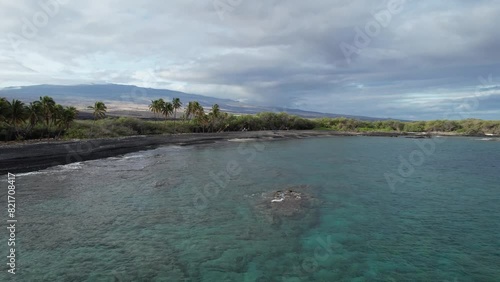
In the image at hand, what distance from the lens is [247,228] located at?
27.0 m

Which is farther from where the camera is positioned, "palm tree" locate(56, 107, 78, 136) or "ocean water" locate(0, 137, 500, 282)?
"palm tree" locate(56, 107, 78, 136)

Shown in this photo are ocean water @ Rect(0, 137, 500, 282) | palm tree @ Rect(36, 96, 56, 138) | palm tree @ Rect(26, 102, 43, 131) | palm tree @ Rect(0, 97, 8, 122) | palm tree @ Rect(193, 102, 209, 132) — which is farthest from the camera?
palm tree @ Rect(193, 102, 209, 132)

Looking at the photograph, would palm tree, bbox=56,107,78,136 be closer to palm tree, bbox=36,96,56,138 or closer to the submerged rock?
palm tree, bbox=36,96,56,138

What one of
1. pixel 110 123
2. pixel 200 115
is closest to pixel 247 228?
pixel 110 123

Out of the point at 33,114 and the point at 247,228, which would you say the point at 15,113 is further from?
the point at 247,228

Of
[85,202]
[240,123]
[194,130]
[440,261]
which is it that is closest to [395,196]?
[440,261]

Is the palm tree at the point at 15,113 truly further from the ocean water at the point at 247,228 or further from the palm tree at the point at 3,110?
the ocean water at the point at 247,228

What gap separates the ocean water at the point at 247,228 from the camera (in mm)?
19828

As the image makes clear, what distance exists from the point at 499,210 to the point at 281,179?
2626 cm

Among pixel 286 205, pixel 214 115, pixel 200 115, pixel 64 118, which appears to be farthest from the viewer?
pixel 214 115

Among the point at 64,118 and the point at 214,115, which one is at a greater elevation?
the point at 214,115

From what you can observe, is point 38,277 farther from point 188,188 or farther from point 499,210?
point 499,210

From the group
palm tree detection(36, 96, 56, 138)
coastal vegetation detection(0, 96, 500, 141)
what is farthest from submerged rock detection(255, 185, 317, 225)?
palm tree detection(36, 96, 56, 138)

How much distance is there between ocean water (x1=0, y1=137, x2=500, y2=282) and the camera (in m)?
19.8
